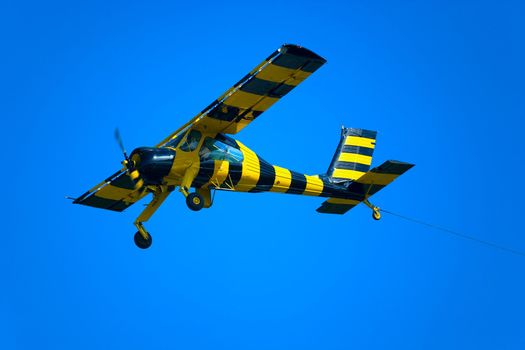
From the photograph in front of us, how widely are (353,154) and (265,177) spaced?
12.5 ft

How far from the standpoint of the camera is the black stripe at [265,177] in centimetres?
2245

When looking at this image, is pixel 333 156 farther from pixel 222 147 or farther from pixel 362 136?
pixel 222 147

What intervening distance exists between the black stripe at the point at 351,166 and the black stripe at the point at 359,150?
0.37 metres

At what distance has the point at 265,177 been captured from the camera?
22516 mm

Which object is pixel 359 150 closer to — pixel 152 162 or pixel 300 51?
pixel 300 51

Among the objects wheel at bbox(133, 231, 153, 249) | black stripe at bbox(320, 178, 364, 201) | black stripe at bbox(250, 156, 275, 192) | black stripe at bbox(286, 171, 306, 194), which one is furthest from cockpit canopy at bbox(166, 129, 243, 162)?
black stripe at bbox(320, 178, 364, 201)

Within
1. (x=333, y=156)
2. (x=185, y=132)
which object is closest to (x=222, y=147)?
(x=185, y=132)

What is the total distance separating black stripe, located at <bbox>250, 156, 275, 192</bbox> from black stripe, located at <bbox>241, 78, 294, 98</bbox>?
220cm

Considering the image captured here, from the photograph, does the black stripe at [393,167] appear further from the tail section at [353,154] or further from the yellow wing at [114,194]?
the yellow wing at [114,194]

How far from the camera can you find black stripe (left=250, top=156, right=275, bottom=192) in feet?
73.7

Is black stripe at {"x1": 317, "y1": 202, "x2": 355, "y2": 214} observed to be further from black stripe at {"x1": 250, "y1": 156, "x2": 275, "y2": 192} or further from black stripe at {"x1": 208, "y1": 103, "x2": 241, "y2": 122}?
black stripe at {"x1": 208, "y1": 103, "x2": 241, "y2": 122}

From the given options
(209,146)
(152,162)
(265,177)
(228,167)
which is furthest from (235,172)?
(152,162)

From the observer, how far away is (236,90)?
67.8 feet

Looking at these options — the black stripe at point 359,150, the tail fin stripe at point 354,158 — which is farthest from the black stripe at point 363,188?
the black stripe at point 359,150
